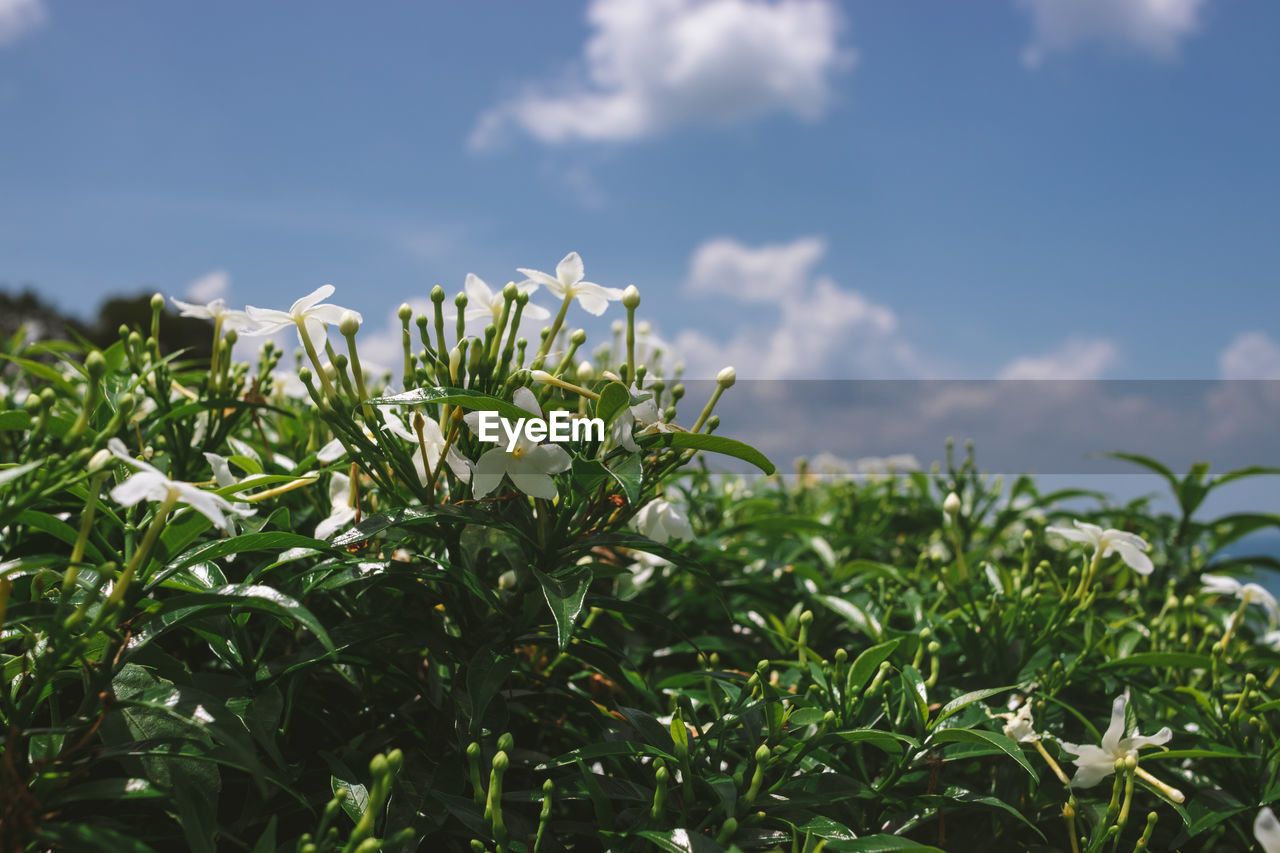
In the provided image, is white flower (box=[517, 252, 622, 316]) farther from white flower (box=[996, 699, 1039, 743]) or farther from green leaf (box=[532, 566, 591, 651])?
white flower (box=[996, 699, 1039, 743])

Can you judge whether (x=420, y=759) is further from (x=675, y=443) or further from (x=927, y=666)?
(x=927, y=666)

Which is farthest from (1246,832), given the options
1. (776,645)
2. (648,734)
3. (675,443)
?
(675,443)

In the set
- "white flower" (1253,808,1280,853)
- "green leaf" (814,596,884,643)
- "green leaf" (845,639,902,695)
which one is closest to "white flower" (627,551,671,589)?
"green leaf" (814,596,884,643)

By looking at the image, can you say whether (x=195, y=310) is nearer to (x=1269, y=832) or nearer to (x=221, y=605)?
(x=221, y=605)

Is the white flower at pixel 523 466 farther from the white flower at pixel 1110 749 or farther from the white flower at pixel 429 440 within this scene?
the white flower at pixel 1110 749

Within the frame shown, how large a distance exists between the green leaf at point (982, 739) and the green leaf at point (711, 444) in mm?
516

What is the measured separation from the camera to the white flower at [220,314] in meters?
1.50

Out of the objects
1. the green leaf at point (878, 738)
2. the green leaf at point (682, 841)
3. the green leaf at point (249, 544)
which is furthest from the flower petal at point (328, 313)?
the green leaf at point (878, 738)

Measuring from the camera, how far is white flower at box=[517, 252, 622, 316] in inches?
59.6

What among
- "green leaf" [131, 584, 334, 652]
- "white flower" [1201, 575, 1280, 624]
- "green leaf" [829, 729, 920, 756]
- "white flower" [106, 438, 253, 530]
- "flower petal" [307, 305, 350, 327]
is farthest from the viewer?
"white flower" [1201, 575, 1280, 624]

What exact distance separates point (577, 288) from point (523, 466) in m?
0.46

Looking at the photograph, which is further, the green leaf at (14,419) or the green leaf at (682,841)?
the green leaf at (14,419)
